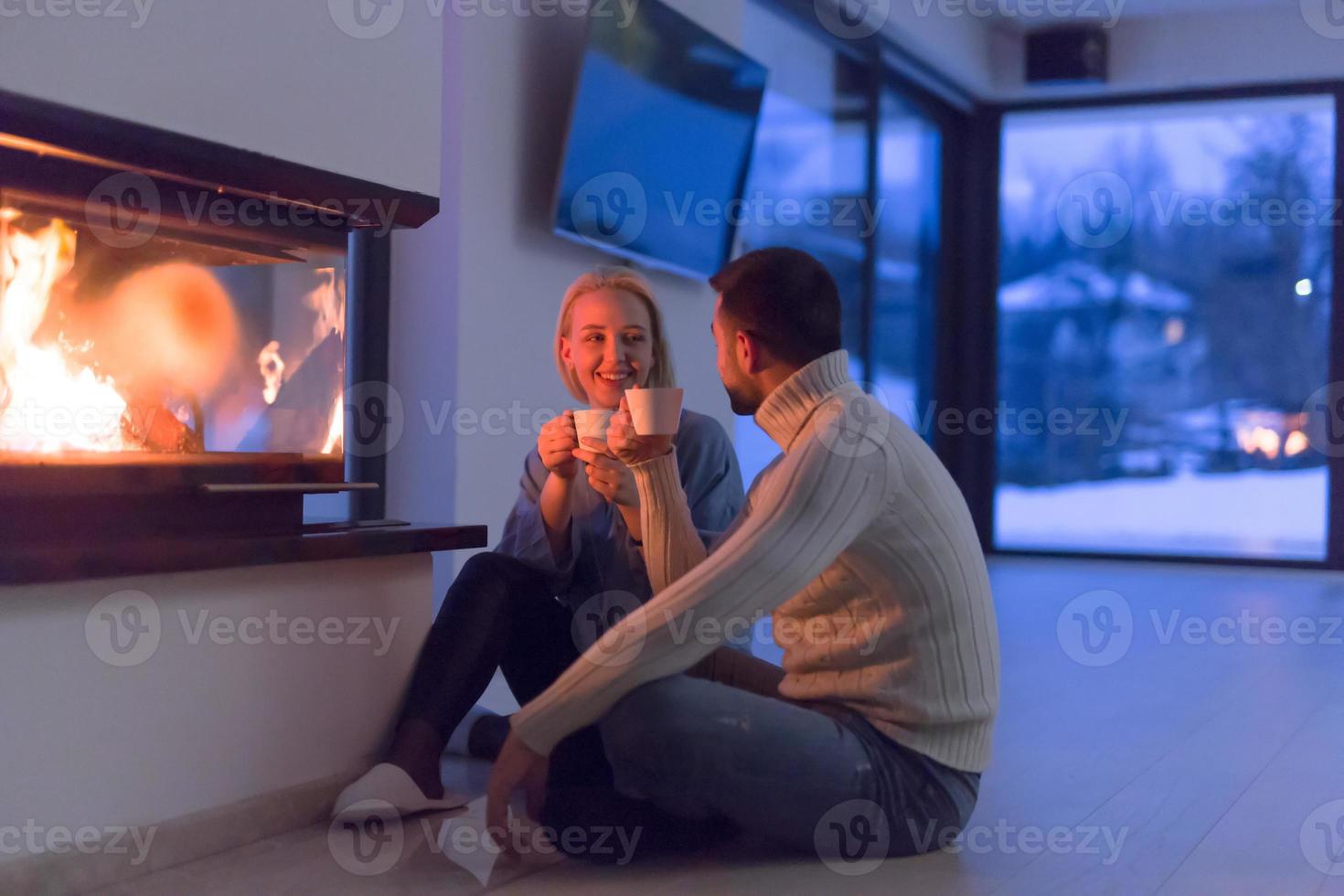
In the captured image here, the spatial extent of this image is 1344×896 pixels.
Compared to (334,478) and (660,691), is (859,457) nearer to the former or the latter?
(660,691)

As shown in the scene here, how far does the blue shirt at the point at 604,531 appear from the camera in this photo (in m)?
2.28

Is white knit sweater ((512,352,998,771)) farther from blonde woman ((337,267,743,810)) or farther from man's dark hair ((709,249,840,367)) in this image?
blonde woman ((337,267,743,810))

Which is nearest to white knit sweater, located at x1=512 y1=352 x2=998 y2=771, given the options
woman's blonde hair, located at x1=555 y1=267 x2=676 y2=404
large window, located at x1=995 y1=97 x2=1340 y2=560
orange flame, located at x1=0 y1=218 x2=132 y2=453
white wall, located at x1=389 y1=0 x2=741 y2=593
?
woman's blonde hair, located at x1=555 y1=267 x2=676 y2=404

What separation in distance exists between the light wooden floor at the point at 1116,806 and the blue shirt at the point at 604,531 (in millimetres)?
390

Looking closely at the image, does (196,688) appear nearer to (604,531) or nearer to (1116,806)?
(604,531)

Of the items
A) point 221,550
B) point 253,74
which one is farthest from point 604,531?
point 253,74

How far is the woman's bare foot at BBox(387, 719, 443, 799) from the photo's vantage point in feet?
6.92

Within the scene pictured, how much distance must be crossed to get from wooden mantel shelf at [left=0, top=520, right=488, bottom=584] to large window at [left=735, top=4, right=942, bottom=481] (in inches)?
94.2

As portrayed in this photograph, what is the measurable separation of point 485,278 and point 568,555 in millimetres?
1100

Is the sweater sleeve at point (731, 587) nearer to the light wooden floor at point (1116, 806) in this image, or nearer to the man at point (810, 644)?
the man at point (810, 644)

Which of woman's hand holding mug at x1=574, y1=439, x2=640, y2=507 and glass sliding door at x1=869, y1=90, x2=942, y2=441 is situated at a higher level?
glass sliding door at x1=869, y1=90, x2=942, y2=441

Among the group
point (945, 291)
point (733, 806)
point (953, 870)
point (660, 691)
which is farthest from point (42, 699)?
point (945, 291)

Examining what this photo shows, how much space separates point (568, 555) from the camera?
2.30 metres

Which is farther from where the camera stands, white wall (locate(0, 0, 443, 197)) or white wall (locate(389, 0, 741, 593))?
white wall (locate(389, 0, 741, 593))
